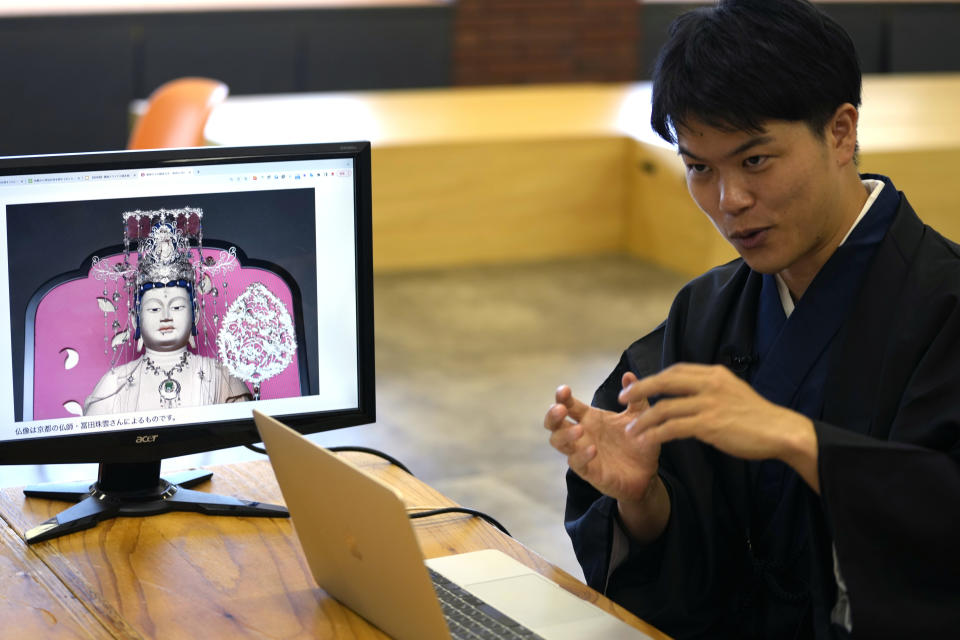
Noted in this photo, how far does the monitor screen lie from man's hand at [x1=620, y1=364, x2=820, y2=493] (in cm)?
43

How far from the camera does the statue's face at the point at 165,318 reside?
133 centimetres

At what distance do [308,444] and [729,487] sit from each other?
0.52 m

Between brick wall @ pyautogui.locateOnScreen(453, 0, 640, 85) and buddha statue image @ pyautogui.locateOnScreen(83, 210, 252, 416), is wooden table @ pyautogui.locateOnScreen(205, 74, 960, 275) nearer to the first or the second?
brick wall @ pyautogui.locateOnScreen(453, 0, 640, 85)

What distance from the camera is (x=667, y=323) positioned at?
147cm

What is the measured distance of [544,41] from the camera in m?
6.93

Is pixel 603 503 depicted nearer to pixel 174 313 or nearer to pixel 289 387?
pixel 289 387

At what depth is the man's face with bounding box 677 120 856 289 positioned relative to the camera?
1.22 meters

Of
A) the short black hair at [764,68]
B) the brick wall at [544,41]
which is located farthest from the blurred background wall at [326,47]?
the short black hair at [764,68]

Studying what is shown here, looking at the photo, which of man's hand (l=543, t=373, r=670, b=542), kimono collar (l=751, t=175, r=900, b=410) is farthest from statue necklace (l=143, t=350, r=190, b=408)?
kimono collar (l=751, t=175, r=900, b=410)

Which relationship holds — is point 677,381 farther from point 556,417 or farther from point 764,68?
point 764,68

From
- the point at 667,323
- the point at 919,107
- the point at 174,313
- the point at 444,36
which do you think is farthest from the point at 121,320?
the point at 444,36

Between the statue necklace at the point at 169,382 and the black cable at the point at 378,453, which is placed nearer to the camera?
the statue necklace at the point at 169,382

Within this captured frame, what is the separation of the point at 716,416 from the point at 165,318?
0.61 m

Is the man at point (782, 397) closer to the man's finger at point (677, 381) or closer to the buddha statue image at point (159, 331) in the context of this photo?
the man's finger at point (677, 381)
